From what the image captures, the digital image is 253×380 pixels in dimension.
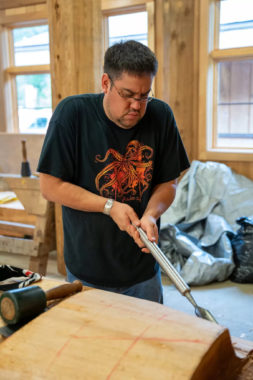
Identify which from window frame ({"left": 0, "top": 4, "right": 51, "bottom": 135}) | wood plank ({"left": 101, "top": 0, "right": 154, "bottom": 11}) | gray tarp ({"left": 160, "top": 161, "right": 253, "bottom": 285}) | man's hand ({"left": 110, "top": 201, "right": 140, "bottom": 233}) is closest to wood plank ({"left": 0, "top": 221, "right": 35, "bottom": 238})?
gray tarp ({"left": 160, "top": 161, "right": 253, "bottom": 285})

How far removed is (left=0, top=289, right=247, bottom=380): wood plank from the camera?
84 centimetres

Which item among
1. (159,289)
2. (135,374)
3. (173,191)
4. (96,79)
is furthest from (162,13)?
(135,374)

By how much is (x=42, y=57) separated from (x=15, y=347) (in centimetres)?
420

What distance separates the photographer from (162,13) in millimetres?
3797

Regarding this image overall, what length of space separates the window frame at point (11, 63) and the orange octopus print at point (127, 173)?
10.9ft

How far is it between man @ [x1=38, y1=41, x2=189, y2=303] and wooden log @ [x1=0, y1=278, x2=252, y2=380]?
15.7 inches

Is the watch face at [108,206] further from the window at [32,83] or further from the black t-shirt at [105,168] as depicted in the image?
the window at [32,83]

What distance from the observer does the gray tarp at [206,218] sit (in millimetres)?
Answer: 3217

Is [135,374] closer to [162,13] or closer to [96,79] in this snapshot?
[96,79]

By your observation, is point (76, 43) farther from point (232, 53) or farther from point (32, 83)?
point (32, 83)

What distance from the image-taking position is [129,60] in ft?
4.31

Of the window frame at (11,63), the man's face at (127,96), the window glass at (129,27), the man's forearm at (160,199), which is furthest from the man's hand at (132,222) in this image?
the window frame at (11,63)

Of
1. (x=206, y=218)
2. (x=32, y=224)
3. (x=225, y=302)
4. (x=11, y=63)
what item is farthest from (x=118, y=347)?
(x=11, y=63)

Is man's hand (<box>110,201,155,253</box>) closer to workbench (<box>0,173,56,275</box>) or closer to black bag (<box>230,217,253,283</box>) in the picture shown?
workbench (<box>0,173,56,275</box>)
